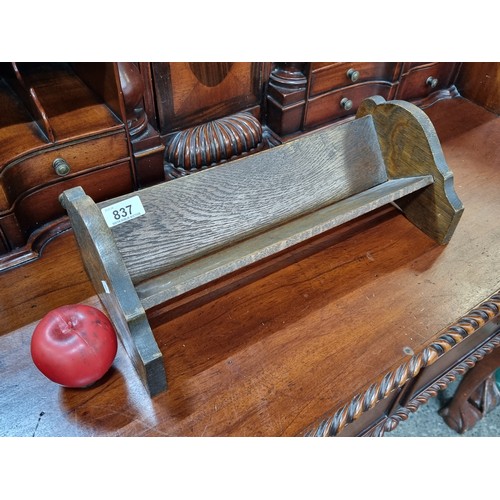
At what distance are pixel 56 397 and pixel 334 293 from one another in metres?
0.52

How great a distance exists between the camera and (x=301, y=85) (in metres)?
1.21

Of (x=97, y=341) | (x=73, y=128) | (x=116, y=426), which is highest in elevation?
(x=73, y=128)

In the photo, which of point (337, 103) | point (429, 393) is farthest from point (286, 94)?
point (429, 393)

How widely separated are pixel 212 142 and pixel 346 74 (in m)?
0.42

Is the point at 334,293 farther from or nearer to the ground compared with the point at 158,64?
nearer to the ground

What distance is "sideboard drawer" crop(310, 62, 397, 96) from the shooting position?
1.22 meters

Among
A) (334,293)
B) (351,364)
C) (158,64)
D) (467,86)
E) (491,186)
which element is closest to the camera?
(351,364)

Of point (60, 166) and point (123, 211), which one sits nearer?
point (123, 211)

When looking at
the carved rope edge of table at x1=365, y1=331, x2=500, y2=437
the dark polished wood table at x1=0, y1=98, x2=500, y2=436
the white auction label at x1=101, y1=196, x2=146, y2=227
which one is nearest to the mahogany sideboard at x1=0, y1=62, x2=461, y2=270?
the dark polished wood table at x1=0, y1=98, x2=500, y2=436

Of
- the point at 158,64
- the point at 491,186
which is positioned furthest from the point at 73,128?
the point at 491,186

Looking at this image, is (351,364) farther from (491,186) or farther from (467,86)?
(467,86)

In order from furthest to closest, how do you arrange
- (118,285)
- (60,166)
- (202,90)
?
(202,90) → (60,166) → (118,285)

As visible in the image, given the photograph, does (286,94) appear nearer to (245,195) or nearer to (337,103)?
(337,103)

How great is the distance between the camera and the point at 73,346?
70cm
